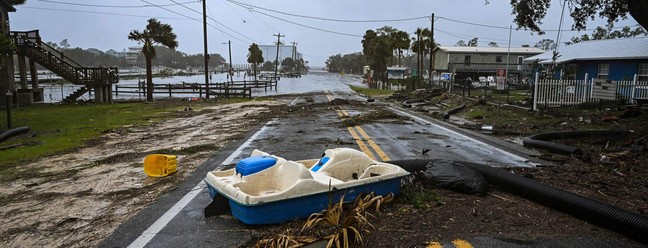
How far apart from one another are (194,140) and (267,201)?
25.2ft

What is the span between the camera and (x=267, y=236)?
3.89 meters

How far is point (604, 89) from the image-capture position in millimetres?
17516

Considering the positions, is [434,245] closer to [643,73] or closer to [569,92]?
[569,92]

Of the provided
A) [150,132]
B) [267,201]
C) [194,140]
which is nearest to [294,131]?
[194,140]

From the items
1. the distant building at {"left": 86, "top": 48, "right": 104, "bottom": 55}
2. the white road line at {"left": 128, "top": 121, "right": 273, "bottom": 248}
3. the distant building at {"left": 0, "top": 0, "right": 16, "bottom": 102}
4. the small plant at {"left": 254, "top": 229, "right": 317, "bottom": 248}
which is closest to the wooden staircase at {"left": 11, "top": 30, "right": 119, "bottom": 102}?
the distant building at {"left": 0, "top": 0, "right": 16, "bottom": 102}

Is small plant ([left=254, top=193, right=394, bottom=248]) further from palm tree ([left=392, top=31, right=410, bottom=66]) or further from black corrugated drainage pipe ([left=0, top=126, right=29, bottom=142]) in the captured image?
palm tree ([left=392, top=31, right=410, bottom=66])

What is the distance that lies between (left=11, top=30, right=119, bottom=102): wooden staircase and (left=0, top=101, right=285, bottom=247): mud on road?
2282cm

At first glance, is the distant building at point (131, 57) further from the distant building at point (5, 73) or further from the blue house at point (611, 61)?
the blue house at point (611, 61)

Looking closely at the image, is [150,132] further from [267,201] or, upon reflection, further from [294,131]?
[267,201]

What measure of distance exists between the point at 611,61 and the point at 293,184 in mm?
31103

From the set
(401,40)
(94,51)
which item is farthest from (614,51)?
(94,51)

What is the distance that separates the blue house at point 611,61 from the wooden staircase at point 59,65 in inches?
1218

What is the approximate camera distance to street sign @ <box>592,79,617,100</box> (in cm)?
1720

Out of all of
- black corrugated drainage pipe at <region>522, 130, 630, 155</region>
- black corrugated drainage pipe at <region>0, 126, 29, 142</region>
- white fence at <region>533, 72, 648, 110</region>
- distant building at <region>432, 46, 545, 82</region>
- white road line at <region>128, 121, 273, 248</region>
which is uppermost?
distant building at <region>432, 46, 545, 82</region>
